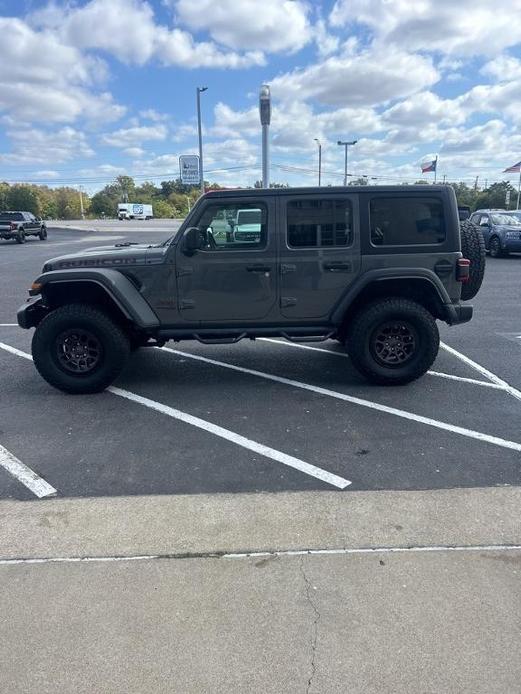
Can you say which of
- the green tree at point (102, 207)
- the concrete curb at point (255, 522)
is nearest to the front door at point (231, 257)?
the concrete curb at point (255, 522)

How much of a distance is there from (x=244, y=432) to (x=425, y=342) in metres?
2.15

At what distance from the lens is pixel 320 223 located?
5.34m

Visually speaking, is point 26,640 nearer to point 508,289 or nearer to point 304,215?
point 304,215

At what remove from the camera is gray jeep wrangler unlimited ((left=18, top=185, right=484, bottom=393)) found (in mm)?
5305

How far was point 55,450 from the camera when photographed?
13.6ft

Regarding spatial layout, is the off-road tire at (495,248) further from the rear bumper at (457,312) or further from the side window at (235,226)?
the side window at (235,226)

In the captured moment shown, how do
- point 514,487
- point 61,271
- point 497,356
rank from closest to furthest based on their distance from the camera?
1. point 514,487
2. point 61,271
3. point 497,356

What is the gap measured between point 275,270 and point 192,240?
2.78ft

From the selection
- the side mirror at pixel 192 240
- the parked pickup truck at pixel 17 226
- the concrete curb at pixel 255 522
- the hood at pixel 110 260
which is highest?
the parked pickup truck at pixel 17 226

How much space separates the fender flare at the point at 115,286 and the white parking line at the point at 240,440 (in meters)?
0.74

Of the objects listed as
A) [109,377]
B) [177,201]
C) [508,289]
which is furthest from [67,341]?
[177,201]

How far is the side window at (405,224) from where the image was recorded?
5.34 metres

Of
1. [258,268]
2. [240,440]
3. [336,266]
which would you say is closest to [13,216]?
[258,268]

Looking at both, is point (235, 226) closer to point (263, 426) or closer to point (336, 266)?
point (336, 266)
